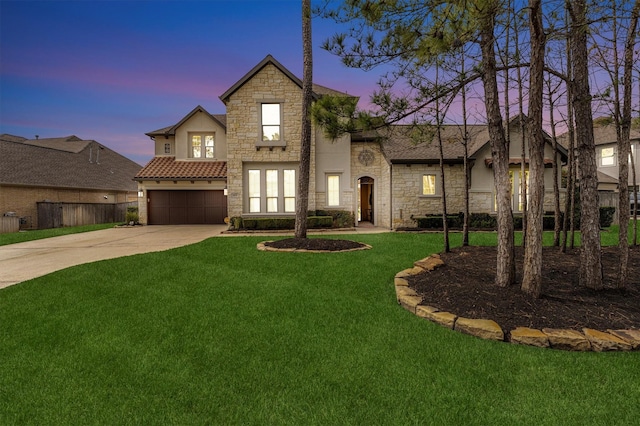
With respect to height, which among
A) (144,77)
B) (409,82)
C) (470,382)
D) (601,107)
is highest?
(144,77)

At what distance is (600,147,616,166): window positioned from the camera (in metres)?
28.0

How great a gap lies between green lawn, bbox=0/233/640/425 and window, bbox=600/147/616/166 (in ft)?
113

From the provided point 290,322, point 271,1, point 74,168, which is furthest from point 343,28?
point 74,168

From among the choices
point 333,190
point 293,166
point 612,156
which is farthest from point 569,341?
point 612,156

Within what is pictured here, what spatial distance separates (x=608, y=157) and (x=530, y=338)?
35.5 metres

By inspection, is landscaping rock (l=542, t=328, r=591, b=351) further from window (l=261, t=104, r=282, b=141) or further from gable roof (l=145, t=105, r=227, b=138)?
gable roof (l=145, t=105, r=227, b=138)

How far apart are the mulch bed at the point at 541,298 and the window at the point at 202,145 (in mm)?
16469

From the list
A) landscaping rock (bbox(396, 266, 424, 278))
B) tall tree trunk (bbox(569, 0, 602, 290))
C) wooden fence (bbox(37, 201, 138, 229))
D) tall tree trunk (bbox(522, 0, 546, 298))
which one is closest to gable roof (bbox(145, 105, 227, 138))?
wooden fence (bbox(37, 201, 138, 229))

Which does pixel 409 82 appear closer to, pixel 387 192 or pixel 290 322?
pixel 290 322

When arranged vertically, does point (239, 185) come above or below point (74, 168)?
below

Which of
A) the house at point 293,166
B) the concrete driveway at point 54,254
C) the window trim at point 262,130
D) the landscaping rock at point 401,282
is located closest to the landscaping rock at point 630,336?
the landscaping rock at point 401,282

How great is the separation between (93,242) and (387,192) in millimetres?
12921

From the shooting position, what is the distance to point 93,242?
37.7 feet

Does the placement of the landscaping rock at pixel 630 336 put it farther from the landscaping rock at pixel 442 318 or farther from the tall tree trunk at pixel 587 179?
the landscaping rock at pixel 442 318
